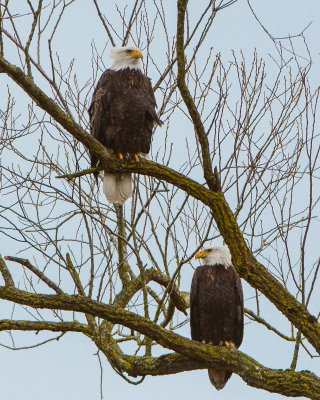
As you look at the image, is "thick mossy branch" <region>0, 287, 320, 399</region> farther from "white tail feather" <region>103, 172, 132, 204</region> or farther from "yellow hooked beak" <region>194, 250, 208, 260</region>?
"yellow hooked beak" <region>194, 250, 208, 260</region>

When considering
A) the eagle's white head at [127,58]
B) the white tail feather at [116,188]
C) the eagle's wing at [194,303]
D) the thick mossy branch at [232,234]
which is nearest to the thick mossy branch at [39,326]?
the thick mossy branch at [232,234]

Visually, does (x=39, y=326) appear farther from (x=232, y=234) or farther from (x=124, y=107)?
(x=124, y=107)

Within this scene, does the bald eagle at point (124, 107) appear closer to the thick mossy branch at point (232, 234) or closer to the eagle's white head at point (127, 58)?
the eagle's white head at point (127, 58)

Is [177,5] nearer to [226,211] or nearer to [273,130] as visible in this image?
[226,211]

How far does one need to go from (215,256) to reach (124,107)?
1676 mm

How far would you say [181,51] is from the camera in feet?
11.8

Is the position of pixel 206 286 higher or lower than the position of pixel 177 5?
lower

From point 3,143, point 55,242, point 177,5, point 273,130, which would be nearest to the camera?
point 177,5

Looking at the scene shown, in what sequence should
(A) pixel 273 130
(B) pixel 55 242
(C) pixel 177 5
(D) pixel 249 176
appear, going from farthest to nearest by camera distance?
1. (A) pixel 273 130
2. (D) pixel 249 176
3. (B) pixel 55 242
4. (C) pixel 177 5

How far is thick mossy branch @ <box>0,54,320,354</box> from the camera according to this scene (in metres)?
3.54

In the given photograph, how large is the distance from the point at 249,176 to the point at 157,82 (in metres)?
1.52

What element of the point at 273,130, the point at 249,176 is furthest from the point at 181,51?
the point at 273,130

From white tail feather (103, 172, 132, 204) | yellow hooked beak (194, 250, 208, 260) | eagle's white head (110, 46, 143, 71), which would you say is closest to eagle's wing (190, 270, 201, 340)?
yellow hooked beak (194, 250, 208, 260)

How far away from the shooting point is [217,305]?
5680 millimetres
